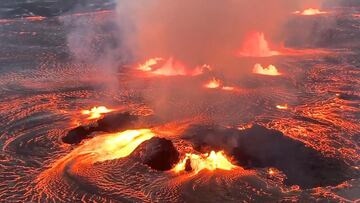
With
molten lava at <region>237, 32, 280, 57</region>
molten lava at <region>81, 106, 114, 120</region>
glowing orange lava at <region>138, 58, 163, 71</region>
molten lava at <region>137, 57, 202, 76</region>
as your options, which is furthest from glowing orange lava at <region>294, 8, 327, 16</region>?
molten lava at <region>81, 106, 114, 120</region>

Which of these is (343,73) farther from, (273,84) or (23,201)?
(23,201)

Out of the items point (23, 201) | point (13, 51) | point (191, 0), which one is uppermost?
point (191, 0)

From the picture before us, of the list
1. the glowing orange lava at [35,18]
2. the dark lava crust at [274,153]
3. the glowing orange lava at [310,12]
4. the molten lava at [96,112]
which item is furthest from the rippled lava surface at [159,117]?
the glowing orange lava at [310,12]

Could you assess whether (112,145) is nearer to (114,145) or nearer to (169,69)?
(114,145)

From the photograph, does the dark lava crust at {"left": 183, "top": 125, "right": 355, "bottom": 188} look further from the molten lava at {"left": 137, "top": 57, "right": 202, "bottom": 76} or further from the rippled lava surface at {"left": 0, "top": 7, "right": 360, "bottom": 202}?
the molten lava at {"left": 137, "top": 57, "right": 202, "bottom": 76}

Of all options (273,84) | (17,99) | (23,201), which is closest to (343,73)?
(273,84)
